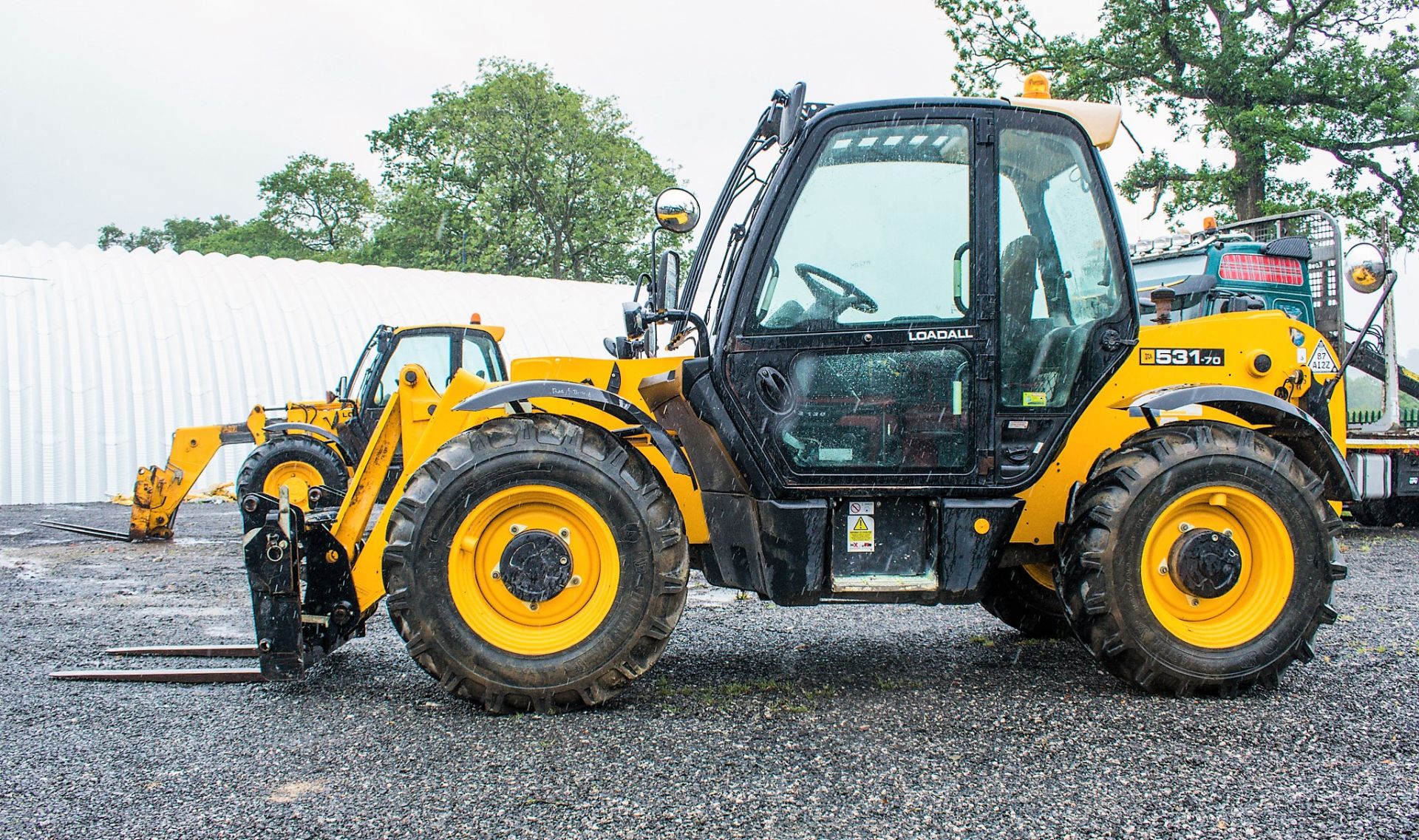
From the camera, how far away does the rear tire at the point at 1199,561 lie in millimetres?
3943

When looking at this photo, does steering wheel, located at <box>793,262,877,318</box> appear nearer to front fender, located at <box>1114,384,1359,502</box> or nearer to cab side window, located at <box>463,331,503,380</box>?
front fender, located at <box>1114,384,1359,502</box>

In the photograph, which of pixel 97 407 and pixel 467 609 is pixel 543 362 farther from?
pixel 97 407

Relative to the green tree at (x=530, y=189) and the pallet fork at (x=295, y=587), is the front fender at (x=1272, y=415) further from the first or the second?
the green tree at (x=530, y=189)

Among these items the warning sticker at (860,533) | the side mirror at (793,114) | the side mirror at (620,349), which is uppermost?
the side mirror at (793,114)

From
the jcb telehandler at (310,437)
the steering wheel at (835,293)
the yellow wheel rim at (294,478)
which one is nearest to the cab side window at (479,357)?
the jcb telehandler at (310,437)

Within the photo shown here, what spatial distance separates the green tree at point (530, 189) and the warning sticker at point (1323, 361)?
3185 cm

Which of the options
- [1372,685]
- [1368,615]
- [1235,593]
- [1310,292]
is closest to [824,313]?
[1235,593]

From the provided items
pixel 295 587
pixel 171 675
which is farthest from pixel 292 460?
pixel 295 587

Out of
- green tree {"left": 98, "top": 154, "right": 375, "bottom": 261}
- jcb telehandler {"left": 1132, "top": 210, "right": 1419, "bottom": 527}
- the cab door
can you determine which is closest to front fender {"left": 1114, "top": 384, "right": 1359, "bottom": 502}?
the cab door

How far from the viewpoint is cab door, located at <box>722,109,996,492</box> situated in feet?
13.0

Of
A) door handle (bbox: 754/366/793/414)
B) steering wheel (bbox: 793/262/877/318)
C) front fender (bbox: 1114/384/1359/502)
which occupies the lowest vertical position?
front fender (bbox: 1114/384/1359/502)

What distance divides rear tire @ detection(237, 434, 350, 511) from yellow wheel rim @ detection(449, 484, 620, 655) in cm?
749

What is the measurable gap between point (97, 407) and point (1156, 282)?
15356mm

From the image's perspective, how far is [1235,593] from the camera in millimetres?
4109
